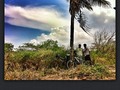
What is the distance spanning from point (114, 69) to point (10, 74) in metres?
1.29

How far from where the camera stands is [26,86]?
3891mm

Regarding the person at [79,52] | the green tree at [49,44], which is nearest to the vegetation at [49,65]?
the green tree at [49,44]

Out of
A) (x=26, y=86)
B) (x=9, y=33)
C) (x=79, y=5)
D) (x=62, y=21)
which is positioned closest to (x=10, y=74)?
(x=26, y=86)

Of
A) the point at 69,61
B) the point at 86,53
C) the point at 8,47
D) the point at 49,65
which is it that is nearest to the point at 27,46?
the point at 8,47

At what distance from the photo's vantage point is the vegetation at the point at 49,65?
12.8ft

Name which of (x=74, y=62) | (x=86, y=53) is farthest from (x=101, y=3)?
(x=74, y=62)

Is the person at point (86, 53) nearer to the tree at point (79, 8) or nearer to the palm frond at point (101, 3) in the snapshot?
the tree at point (79, 8)

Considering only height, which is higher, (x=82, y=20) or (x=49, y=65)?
(x=82, y=20)

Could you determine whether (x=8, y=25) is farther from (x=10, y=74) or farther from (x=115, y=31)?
(x=115, y=31)

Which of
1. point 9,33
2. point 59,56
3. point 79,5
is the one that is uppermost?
point 79,5

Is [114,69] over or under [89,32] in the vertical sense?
under

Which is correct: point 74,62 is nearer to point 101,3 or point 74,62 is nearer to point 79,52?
point 79,52

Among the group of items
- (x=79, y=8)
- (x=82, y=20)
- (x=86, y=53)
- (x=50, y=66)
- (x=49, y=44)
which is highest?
(x=79, y=8)

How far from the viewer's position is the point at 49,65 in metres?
3.92
